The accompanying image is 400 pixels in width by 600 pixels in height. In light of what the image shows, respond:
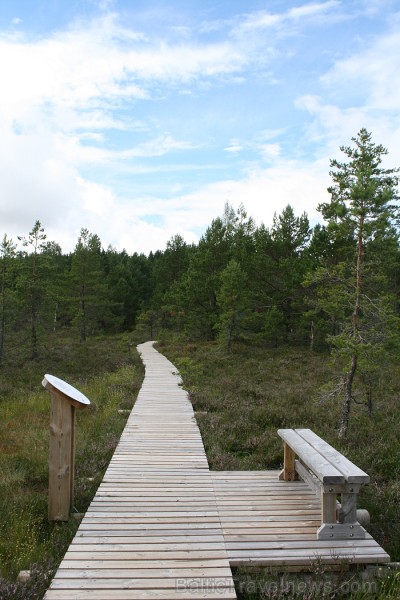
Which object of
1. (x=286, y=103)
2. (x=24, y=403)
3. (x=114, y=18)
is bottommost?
(x=24, y=403)

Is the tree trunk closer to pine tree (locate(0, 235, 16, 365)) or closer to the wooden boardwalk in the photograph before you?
→ the wooden boardwalk

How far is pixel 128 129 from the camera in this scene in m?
19.6

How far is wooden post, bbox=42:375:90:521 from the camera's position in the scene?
4.89 m

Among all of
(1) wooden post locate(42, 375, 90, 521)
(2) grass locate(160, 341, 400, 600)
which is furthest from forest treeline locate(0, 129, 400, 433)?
(1) wooden post locate(42, 375, 90, 521)

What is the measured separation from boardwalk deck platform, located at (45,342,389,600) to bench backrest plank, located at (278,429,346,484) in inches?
23.9

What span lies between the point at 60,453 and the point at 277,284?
82.0 feet

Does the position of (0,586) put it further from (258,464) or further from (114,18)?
(114,18)

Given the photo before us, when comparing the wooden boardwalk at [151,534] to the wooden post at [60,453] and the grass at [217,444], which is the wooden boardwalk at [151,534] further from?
the wooden post at [60,453]

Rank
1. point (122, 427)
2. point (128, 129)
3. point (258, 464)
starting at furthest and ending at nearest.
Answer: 1. point (128, 129)
2. point (122, 427)
3. point (258, 464)

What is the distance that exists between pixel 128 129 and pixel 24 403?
12.6 metres

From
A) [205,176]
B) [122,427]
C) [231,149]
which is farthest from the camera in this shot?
[205,176]

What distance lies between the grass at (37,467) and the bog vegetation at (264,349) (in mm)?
34

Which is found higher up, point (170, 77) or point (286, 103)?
point (170, 77)

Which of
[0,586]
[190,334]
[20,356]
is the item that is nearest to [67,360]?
[20,356]
